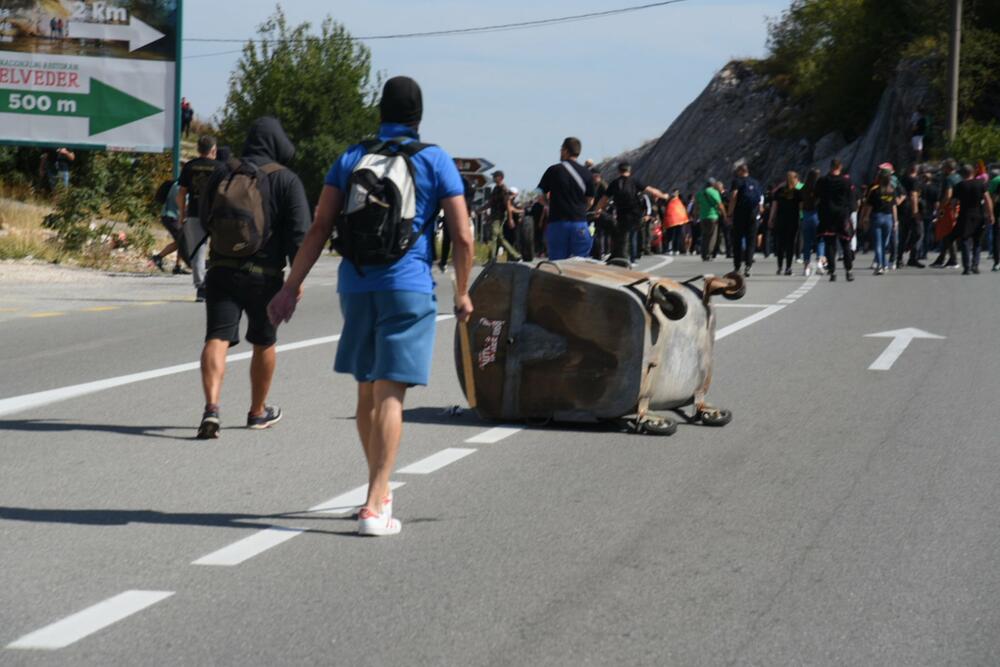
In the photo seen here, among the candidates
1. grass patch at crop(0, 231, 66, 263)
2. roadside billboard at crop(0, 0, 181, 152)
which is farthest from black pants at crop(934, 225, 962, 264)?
grass patch at crop(0, 231, 66, 263)

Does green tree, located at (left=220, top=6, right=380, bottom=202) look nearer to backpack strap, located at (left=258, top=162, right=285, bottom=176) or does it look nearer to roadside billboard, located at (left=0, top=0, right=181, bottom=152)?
roadside billboard, located at (left=0, top=0, right=181, bottom=152)

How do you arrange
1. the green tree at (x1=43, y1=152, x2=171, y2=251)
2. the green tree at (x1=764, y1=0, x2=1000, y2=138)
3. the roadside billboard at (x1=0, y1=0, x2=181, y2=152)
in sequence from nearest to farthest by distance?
the green tree at (x1=43, y1=152, x2=171, y2=251), the roadside billboard at (x1=0, y1=0, x2=181, y2=152), the green tree at (x1=764, y1=0, x2=1000, y2=138)

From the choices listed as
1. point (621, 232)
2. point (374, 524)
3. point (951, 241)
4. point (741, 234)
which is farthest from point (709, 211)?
point (374, 524)

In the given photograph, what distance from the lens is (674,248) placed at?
137 feet

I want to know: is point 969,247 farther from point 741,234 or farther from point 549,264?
point 549,264

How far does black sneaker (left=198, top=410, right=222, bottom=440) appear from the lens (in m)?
9.09

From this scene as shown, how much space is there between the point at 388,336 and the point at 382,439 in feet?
1.31

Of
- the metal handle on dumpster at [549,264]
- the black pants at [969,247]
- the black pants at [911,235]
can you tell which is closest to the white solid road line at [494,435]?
the metal handle on dumpster at [549,264]

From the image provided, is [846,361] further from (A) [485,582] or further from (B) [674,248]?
(B) [674,248]

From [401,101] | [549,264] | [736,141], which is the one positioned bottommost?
[549,264]

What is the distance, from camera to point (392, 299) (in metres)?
6.56

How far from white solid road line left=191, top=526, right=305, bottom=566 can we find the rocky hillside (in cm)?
5537

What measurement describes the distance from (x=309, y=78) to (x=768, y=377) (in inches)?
2650

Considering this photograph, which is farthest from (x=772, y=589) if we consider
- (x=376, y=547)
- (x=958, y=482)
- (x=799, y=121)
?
(x=799, y=121)
